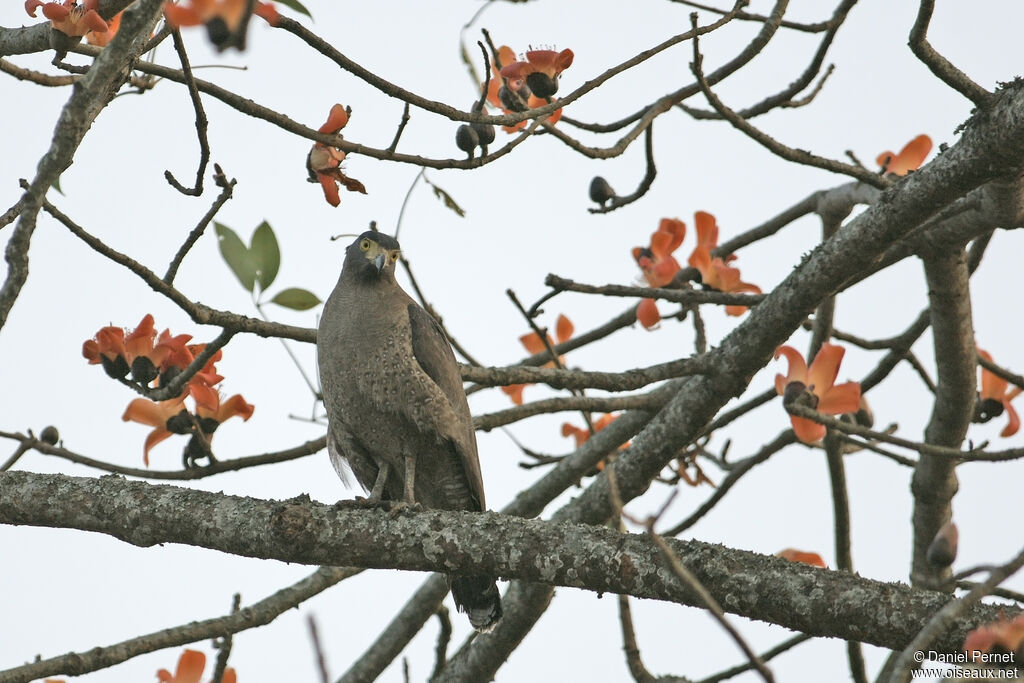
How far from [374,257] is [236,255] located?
1.05 meters

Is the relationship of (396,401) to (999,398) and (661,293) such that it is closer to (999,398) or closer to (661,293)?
(661,293)

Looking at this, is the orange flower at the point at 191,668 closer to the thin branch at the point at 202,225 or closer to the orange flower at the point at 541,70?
the thin branch at the point at 202,225

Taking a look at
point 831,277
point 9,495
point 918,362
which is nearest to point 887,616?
point 831,277

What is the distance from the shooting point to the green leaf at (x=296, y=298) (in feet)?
13.6

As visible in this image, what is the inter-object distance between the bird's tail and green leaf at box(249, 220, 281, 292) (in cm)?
158

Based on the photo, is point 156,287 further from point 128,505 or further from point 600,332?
point 600,332

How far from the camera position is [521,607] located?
4547mm

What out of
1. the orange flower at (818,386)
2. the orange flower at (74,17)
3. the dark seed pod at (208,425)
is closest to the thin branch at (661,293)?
the orange flower at (818,386)

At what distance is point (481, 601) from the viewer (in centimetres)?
474

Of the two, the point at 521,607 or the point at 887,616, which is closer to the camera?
the point at 887,616

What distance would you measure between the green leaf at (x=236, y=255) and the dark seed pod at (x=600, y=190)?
133 cm

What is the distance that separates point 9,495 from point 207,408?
2.67 feet

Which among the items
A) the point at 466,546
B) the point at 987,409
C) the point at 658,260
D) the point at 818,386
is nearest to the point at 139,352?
the point at 466,546

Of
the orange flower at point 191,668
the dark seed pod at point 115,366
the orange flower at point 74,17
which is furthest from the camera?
the dark seed pod at point 115,366
